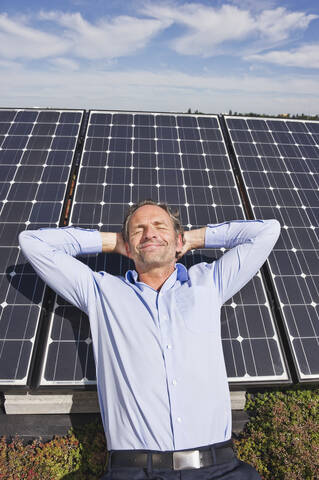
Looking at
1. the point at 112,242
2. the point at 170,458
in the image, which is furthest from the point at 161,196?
the point at 170,458

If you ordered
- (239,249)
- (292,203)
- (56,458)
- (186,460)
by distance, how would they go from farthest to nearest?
(292,203), (56,458), (239,249), (186,460)

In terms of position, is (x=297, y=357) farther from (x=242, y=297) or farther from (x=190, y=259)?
(x=190, y=259)

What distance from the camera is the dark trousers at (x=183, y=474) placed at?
374 cm

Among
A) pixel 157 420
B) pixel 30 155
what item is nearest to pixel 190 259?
pixel 157 420

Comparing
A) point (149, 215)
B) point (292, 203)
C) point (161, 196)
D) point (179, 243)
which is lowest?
point (179, 243)

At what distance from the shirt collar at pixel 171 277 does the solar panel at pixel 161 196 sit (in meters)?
1.54

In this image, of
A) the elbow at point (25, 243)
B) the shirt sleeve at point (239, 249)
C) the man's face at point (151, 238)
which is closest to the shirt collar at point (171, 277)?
the man's face at point (151, 238)

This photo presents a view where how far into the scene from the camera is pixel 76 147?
379 inches

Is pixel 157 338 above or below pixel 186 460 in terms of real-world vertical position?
above

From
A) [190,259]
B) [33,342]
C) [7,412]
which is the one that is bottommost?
[7,412]

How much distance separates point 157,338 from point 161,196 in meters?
4.84

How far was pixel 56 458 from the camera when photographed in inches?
225

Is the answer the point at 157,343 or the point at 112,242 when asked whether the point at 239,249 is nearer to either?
the point at 157,343

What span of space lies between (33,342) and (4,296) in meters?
1.38
